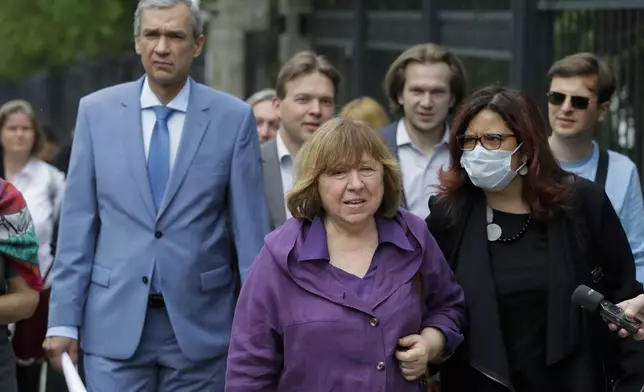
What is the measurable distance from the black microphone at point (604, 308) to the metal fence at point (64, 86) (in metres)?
12.6

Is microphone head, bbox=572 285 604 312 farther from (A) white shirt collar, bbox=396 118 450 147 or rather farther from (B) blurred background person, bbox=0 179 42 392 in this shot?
(A) white shirt collar, bbox=396 118 450 147

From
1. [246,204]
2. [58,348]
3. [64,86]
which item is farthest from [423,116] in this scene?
[64,86]

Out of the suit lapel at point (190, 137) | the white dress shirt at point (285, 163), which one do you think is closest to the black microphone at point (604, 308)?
the suit lapel at point (190, 137)

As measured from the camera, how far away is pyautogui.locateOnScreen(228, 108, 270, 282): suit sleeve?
6.31m

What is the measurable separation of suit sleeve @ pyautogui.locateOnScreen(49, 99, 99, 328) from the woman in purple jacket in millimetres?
1284

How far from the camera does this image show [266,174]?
277 inches

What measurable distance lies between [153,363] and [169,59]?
3.96 feet

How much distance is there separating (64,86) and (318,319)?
1537 cm

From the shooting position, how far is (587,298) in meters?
5.03

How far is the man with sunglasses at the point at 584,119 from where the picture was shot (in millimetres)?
6852

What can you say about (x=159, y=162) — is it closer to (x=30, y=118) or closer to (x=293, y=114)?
(x=293, y=114)

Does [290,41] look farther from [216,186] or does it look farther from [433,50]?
[216,186]

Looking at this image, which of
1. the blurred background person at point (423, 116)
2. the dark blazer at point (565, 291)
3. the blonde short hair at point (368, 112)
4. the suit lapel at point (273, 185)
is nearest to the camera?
the dark blazer at point (565, 291)

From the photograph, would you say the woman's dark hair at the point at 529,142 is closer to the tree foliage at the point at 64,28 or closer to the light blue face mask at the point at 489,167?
the light blue face mask at the point at 489,167
